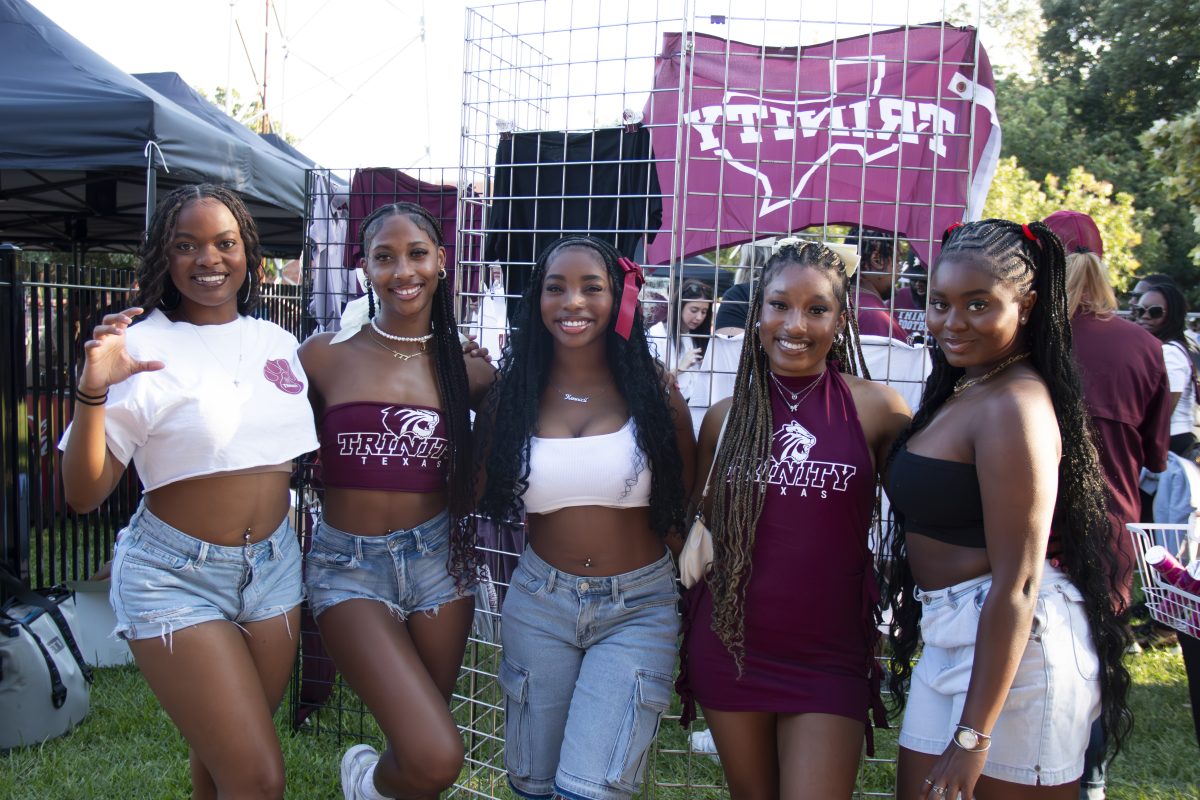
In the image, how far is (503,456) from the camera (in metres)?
2.95

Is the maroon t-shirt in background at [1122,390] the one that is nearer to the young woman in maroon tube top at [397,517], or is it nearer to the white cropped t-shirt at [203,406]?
the young woman in maroon tube top at [397,517]

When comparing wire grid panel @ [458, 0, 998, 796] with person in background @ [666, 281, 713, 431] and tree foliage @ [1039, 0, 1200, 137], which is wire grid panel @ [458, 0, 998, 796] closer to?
person in background @ [666, 281, 713, 431]

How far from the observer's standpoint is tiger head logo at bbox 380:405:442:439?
2951 millimetres

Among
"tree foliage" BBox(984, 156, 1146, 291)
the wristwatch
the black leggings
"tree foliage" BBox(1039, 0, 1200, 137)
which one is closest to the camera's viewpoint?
the wristwatch

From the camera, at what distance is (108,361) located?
2.46 m

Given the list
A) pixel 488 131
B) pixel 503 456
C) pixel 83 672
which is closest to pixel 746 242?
pixel 488 131

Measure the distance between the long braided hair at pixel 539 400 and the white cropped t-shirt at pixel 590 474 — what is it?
1.2 inches

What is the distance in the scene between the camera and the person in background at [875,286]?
3780 mm

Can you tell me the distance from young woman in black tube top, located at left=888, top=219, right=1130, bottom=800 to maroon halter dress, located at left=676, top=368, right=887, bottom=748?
0.56 ft

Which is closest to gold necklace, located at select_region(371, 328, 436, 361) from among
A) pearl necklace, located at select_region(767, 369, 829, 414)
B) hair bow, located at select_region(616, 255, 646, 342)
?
hair bow, located at select_region(616, 255, 646, 342)

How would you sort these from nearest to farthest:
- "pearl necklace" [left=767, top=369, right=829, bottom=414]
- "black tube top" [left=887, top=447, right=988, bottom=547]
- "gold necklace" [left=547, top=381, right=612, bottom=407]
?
1. "black tube top" [left=887, top=447, right=988, bottom=547]
2. "pearl necklace" [left=767, top=369, right=829, bottom=414]
3. "gold necklace" [left=547, top=381, right=612, bottom=407]

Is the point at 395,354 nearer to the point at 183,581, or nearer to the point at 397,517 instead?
the point at 397,517

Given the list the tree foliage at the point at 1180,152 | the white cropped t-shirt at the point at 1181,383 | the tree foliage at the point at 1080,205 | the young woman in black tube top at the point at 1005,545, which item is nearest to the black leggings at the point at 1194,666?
the young woman in black tube top at the point at 1005,545

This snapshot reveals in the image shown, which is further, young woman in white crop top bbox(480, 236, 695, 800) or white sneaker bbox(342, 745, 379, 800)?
white sneaker bbox(342, 745, 379, 800)
